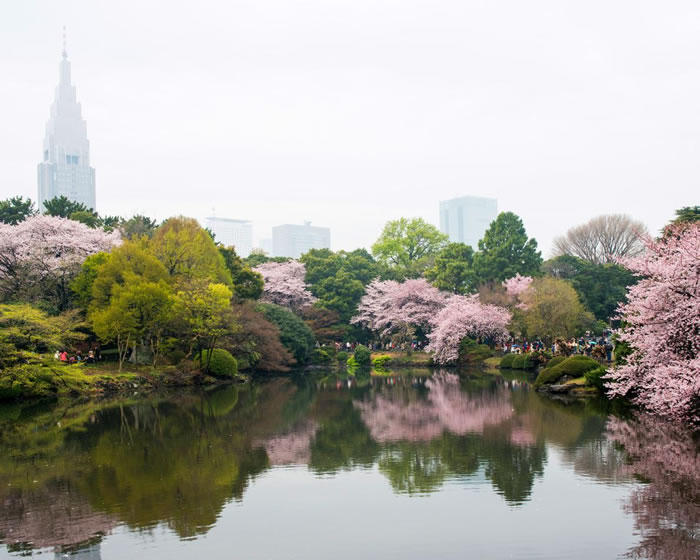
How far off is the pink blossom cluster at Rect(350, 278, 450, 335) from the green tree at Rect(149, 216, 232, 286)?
57.4ft

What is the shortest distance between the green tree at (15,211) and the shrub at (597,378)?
4504cm

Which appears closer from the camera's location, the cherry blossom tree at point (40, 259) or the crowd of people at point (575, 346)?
the crowd of people at point (575, 346)

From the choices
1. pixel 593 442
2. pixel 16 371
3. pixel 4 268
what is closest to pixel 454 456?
pixel 593 442

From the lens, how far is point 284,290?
5922cm

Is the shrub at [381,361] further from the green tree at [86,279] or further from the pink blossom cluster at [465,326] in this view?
the green tree at [86,279]

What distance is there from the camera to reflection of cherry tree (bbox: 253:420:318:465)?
620 inches

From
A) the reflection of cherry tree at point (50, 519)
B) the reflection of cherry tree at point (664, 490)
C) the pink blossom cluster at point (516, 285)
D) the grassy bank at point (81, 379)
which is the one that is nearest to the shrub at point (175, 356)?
the grassy bank at point (81, 379)

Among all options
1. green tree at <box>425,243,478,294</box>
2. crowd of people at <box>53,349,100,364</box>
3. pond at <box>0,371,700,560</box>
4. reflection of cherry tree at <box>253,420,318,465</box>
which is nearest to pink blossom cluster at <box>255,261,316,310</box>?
green tree at <box>425,243,478,294</box>

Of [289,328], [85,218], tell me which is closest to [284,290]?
[289,328]

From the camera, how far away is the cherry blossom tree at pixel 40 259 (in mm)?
38531

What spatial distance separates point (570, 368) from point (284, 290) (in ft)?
111

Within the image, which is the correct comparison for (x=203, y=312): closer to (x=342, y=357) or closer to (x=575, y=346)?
(x=342, y=357)

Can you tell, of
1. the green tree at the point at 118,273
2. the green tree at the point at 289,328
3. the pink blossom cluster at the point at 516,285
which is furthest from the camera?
the pink blossom cluster at the point at 516,285

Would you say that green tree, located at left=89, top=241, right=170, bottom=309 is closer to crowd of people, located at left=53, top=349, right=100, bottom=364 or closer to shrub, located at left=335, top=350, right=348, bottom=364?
crowd of people, located at left=53, top=349, right=100, bottom=364
